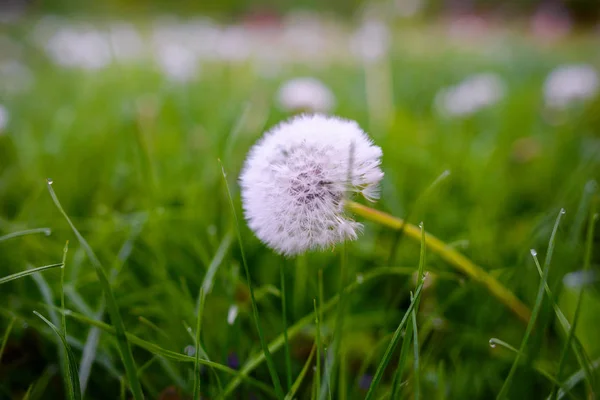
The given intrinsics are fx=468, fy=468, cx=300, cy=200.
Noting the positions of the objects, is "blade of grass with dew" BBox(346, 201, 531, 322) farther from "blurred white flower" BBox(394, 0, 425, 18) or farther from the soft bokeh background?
"blurred white flower" BBox(394, 0, 425, 18)

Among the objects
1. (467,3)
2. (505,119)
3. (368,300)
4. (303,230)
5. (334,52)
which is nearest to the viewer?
(303,230)

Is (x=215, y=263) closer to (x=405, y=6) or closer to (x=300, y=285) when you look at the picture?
(x=300, y=285)

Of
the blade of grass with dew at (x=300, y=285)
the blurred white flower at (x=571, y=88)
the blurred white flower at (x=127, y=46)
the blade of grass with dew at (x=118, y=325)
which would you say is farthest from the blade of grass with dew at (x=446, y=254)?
the blurred white flower at (x=127, y=46)

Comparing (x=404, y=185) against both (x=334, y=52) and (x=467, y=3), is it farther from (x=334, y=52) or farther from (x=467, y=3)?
(x=467, y=3)

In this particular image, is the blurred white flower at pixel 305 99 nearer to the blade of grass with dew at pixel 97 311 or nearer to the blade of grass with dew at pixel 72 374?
the blade of grass with dew at pixel 97 311

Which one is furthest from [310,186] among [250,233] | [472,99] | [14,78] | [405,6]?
[14,78]

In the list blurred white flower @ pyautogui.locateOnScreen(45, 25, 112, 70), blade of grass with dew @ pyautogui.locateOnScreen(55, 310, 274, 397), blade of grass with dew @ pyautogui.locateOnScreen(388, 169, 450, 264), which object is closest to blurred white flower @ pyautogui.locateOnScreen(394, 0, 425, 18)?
blade of grass with dew @ pyautogui.locateOnScreen(388, 169, 450, 264)

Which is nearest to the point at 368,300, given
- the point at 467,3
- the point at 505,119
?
the point at 505,119
